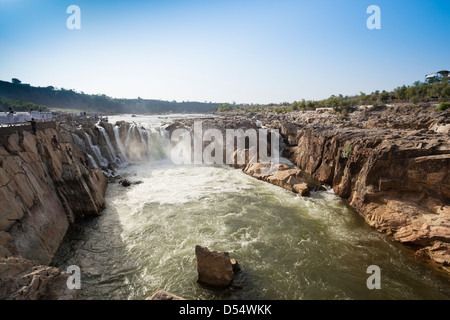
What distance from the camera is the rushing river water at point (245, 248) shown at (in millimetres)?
8258

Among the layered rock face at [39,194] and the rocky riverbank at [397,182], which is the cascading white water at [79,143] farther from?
the rocky riverbank at [397,182]

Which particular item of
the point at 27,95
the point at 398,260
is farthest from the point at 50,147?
the point at 27,95

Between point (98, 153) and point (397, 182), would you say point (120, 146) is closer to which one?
point (98, 153)

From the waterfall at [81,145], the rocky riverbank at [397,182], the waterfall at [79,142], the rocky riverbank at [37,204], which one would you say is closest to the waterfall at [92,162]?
the waterfall at [81,145]

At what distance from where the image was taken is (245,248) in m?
10.6

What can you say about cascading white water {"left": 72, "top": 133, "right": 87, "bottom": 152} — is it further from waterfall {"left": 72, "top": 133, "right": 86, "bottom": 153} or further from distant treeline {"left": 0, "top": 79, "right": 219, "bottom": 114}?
distant treeline {"left": 0, "top": 79, "right": 219, "bottom": 114}

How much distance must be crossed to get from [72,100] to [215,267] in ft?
448

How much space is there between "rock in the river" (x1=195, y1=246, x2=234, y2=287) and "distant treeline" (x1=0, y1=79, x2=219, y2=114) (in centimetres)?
12193

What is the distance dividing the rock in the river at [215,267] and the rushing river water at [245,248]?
13.6 inches

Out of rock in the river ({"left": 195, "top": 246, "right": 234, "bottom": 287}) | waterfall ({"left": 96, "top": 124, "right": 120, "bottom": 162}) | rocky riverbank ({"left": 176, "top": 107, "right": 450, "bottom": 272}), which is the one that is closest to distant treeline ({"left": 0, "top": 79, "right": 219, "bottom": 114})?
waterfall ({"left": 96, "top": 124, "right": 120, "bottom": 162})

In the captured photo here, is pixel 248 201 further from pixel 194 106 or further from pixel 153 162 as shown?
pixel 194 106

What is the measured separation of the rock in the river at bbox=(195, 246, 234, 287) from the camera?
807cm
